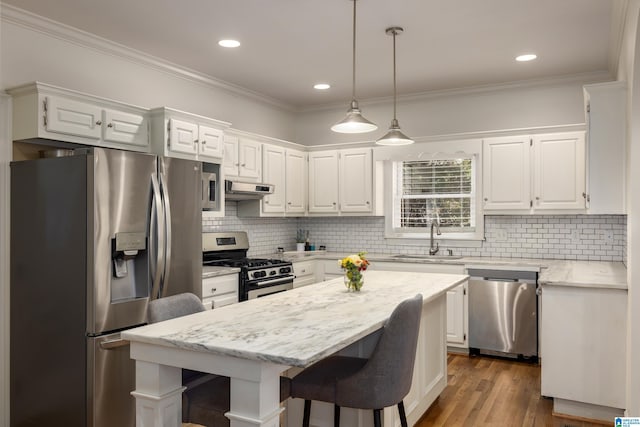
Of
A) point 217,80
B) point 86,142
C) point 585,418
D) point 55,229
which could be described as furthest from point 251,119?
point 585,418

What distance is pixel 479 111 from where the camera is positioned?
561 cm

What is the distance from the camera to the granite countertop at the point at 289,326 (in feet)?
6.12

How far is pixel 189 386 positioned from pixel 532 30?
3525 mm

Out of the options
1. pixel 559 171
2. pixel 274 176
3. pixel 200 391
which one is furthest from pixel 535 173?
pixel 200 391

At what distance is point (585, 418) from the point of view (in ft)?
11.5

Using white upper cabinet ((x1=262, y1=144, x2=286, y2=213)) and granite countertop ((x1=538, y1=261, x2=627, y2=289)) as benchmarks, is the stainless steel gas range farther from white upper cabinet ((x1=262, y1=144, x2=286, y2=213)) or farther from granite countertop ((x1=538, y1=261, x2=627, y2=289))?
→ granite countertop ((x1=538, y1=261, x2=627, y2=289))

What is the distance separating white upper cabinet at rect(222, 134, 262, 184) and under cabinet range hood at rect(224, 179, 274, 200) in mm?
107

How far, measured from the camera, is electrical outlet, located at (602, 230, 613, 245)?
16.4 feet

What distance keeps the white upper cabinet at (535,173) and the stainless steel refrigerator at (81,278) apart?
342 cm

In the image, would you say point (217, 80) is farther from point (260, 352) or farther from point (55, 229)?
point (260, 352)

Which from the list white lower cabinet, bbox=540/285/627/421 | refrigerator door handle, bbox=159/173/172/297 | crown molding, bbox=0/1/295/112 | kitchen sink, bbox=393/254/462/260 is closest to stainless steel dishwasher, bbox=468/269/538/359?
kitchen sink, bbox=393/254/462/260

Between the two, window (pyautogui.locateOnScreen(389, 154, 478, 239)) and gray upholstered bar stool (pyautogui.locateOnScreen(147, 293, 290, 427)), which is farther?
window (pyautogui.locateOnScreen(389, 154, 478, 239))

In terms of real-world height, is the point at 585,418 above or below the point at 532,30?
below

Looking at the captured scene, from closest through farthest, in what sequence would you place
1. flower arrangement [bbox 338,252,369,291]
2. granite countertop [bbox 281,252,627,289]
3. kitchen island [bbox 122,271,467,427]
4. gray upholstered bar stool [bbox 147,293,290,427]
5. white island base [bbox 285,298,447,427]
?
kitchen island [bbox 122,271,467,427], gray upholstered bar stool [bbox 147,293,290,427], white island base [bbox 285,298,447,427], flower arrangement [bbox 338,252,369,291], granite countertop [bbox 281,252,627,289]
